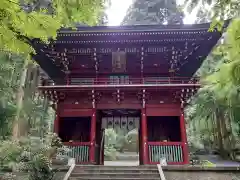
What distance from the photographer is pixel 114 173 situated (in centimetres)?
890

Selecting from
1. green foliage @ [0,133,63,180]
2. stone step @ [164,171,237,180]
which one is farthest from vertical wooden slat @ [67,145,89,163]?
stone step @ [164,171,237,180]

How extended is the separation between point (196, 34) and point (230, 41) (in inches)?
353

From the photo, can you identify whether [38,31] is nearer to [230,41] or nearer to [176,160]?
[230,41]

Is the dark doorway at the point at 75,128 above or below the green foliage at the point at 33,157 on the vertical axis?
above

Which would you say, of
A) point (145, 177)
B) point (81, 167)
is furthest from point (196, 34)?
point (81, 167)

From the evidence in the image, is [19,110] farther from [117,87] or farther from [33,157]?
[33,157]

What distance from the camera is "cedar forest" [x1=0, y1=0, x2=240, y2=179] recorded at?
85.0 inches

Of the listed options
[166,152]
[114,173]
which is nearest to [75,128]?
[114,173]

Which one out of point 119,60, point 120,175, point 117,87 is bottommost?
point 120,175

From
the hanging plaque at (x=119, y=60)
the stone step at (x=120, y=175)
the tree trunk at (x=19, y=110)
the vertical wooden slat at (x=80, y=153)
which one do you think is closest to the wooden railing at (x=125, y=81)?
the hanging plaque at (x=119, y=60)

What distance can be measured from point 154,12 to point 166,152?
18.8 metres

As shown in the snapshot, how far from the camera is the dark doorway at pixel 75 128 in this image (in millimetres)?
12910

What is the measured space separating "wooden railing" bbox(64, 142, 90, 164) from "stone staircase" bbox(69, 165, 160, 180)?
1301 millimetres

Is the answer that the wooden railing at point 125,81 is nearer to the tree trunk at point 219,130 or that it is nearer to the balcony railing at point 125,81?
the balcony railing at point 125,81
